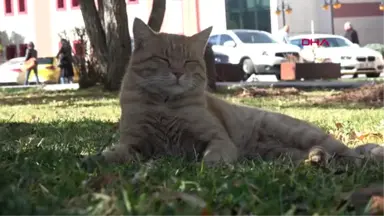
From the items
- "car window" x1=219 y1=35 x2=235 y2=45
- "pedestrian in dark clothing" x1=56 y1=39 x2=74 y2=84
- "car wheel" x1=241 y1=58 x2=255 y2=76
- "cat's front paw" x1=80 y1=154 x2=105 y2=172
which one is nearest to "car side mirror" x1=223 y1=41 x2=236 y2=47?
"car window" x1=219 y1=35 x2=235 y2=45

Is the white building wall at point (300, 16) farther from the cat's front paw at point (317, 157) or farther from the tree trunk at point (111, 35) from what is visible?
the cat's front paw at point (317, 157)

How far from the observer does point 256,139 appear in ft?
18.0

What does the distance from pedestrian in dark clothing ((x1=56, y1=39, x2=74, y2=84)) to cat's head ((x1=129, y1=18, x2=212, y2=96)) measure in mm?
26939

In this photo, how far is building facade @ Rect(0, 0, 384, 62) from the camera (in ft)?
142

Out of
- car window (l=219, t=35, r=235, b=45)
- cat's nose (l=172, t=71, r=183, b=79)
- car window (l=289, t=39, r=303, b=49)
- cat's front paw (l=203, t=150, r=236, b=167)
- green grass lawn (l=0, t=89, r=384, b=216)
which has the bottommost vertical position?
cat's front paw (l=203, t=150, r=236, b=167)

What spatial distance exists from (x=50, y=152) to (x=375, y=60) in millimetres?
26465

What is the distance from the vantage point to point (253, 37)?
101ft

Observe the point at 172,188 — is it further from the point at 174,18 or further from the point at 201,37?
the point at 174,18

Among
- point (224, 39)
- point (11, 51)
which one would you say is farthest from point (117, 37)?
point (11, 51)

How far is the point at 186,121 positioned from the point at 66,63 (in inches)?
1146

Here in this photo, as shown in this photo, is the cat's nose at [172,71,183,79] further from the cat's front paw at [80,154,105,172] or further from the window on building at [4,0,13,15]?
the window on building at [4,0,13,15]

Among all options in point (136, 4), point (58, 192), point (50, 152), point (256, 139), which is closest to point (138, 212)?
point (58, 192)

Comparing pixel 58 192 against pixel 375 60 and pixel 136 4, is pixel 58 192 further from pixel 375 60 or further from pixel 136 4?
pixel 136 4

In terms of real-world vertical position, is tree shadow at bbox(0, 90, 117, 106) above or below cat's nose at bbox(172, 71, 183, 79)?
below
